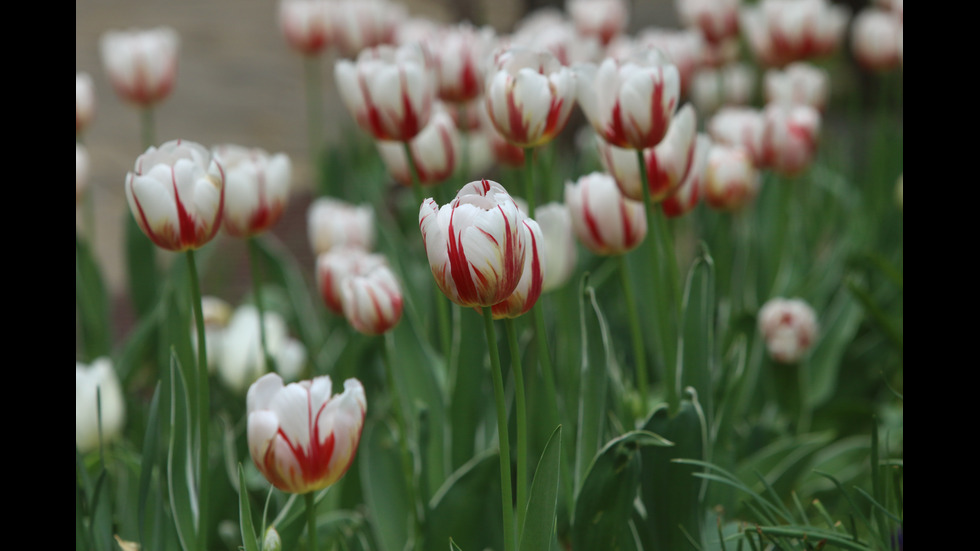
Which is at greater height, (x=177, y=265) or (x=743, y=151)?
(x=743, y=151)

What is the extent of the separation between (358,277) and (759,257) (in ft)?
3.15

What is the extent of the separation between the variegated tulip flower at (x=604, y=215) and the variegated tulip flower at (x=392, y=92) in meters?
0.21

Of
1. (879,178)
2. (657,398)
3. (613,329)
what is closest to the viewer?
(657,398)

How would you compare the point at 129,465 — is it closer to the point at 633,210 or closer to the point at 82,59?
the point at 633,210

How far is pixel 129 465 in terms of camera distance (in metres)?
1.09

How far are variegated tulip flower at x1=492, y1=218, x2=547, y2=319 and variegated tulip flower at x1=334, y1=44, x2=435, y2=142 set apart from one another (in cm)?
40

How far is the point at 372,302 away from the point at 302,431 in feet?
0.88

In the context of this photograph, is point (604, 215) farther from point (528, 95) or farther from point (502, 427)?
point (502, 427)

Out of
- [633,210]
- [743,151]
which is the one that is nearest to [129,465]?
[633,210]

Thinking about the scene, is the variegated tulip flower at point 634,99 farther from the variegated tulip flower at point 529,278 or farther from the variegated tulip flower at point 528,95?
the variegated tulip flower at point 529,278

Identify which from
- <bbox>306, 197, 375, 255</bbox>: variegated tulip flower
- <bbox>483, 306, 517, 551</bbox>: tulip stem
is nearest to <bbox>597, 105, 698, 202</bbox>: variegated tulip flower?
<bbox>483, 306, 517, 551</bbox>: tulip stem

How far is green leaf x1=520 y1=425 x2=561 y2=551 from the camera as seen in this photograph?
2.38 ft

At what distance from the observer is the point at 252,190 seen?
1060 mm

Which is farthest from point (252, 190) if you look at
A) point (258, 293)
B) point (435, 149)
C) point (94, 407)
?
point (94, 407)
